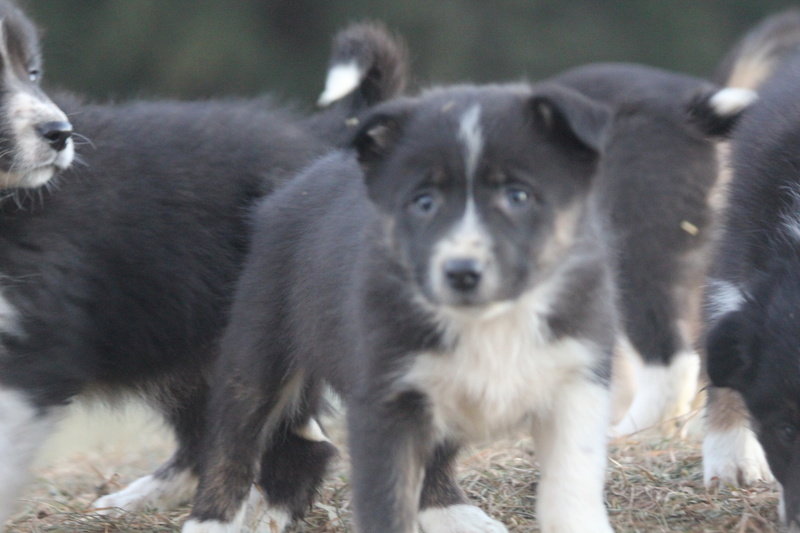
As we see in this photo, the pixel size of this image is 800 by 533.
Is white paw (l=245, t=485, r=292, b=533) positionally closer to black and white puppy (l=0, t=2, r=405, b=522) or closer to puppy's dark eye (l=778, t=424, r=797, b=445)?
black and white puppy (l=0, t=2, r=405, b=522)

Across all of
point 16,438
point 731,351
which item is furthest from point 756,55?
point 16,438

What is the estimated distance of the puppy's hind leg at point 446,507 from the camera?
396cm

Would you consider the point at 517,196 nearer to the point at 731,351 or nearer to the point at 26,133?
the point at 731,351

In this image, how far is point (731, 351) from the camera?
380cm

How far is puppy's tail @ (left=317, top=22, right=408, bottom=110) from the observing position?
16.3ft

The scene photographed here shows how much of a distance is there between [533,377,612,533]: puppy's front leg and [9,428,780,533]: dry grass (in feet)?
1.26

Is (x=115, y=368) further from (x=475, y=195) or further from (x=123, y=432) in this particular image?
(x=123, y=432)

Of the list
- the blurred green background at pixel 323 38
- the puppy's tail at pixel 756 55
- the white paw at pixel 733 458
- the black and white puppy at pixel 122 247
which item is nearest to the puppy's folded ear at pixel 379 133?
the black and white puppy at pixel 122 247

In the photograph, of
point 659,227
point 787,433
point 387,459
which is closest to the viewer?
point 387,459

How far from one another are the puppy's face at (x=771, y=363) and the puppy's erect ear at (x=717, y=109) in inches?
49.4

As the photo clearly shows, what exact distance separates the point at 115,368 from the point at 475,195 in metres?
1.83

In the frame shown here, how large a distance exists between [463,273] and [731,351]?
1129 mm

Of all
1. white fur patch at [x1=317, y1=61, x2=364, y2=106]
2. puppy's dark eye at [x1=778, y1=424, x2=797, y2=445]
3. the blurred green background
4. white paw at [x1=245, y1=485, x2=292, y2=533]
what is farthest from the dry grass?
the blurred green background

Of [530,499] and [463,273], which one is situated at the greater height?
[463,273]
